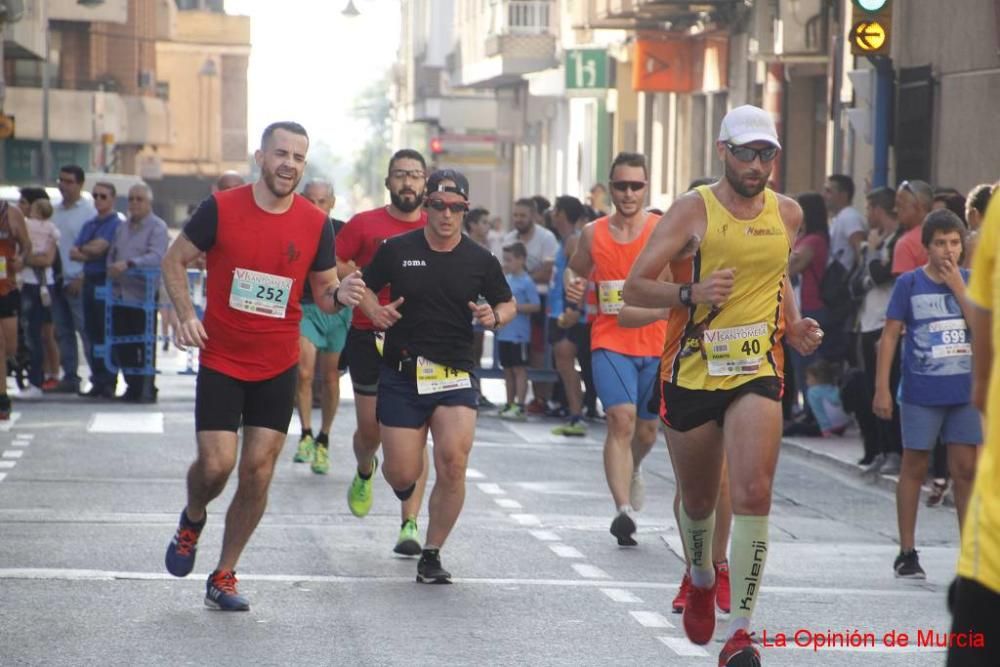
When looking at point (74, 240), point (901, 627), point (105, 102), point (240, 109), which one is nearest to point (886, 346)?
point (901, 627)

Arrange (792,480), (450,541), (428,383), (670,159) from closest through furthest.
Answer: (428,383), (450,541), (792,480), (670,159)

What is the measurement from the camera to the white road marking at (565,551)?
11945mm

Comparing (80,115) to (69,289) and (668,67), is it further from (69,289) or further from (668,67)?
(69,289)

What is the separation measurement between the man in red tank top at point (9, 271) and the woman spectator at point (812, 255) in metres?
6.60

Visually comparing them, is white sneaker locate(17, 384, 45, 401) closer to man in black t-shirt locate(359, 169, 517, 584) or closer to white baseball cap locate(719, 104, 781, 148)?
man in black t-shirt locate(359, 169, 517, 584)

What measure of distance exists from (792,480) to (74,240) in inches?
369

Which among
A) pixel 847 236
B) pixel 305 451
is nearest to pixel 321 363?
pixel 305 451

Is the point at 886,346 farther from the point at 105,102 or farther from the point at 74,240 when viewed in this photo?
the point at 105,102

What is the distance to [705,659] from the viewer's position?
345 inches

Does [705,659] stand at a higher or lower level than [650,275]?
lower

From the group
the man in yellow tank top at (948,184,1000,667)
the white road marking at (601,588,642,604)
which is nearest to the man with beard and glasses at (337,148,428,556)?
the white road marking at (601,588,642,604)

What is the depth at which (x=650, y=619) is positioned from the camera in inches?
385

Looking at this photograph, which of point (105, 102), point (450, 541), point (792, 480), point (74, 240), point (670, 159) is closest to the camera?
point (450, 541)

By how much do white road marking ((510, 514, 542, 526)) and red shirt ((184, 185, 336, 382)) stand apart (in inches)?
151
